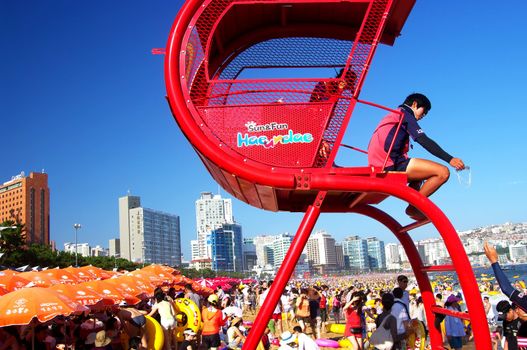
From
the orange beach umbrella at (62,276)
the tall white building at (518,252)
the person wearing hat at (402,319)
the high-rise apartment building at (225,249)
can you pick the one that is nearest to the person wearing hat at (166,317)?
the person wearing hat at (402,319)

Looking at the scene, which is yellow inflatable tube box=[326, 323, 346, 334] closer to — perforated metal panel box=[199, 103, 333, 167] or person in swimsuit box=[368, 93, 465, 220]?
person in swimsuit box=[368, 93, 465, 220]

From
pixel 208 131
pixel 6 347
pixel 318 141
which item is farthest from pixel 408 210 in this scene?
pixel 6 347

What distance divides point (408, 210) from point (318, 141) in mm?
1248

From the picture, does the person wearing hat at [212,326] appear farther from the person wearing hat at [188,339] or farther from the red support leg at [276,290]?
the red support leg at [276,290]

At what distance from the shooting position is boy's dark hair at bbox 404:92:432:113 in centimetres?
516

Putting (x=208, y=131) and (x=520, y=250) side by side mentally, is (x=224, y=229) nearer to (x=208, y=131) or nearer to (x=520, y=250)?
(x=520, y=250)

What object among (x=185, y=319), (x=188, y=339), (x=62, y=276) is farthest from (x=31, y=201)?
(x=188, y=339)

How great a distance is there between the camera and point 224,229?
185 meters

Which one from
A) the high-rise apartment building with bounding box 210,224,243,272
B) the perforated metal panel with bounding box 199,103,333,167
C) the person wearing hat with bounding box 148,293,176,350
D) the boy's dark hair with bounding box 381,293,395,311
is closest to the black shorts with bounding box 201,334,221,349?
the person wearing hat with bounding box 148,293,176,350

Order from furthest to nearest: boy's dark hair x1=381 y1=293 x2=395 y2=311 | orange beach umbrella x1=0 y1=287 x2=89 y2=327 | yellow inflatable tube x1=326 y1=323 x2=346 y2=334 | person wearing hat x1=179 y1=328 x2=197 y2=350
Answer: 1. yellow inflatable tube x1=326 y1=323 x2=346 y2=334
2. person wearing hat x1=179 y1=328 x2=197 y2=350
3. boy's dark hair x1=381 y1=293 x2=395 y2=311
4. orange beach umbrella x1=0 y1=287 x2=89 y2=327

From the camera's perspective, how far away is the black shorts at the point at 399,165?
189 inches

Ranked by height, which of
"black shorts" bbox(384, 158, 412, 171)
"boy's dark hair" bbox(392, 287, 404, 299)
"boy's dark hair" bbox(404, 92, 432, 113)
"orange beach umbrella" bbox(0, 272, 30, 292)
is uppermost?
"boy's dark hair" bbox(404, 92, 432, 113)

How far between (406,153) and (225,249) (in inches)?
6986

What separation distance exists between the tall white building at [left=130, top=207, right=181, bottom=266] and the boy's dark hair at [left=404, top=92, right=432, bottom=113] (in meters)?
156
